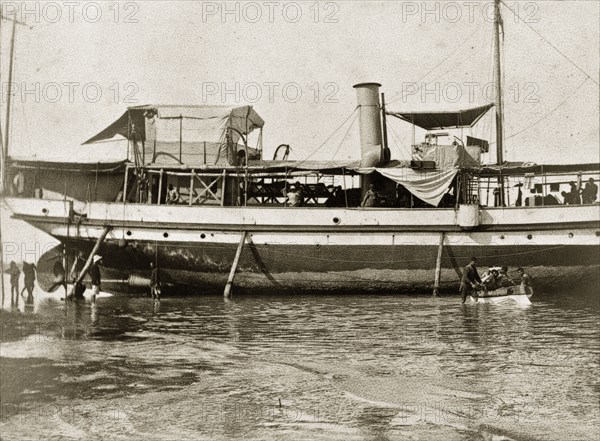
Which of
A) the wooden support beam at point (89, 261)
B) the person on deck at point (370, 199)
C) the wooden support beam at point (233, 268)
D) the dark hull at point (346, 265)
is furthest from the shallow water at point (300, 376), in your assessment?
the person on deck at point (370, 199)

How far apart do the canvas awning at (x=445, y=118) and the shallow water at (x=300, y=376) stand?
8515 millimetres

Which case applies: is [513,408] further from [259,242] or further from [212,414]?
[259,242]

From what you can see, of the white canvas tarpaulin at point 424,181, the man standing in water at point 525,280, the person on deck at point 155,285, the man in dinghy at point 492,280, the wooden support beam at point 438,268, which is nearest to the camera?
the man standing in water at point 525,280

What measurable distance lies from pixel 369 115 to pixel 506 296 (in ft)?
27.1

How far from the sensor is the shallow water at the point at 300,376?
7.66 m

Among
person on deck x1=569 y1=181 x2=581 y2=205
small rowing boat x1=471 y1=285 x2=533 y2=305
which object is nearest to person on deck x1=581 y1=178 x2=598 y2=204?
person on deck x1=569 y1=181 x2=581 y2=205

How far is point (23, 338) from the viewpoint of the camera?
12742mm

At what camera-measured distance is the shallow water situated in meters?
7.66

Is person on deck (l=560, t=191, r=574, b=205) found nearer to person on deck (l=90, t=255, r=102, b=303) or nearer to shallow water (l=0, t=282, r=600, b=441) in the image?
shallow water (l=0, t=282, r=600, b=441)

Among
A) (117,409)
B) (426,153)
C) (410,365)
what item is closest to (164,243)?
(426,153)

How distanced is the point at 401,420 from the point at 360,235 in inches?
575

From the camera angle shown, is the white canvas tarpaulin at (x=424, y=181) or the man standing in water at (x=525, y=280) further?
the white canvas tarpaulin at (x=424, y=181)

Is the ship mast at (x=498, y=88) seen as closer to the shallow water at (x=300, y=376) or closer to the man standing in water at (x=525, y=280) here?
the man standing in water at (x=525, y=280)

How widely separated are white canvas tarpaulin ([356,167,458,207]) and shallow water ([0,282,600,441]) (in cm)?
630
